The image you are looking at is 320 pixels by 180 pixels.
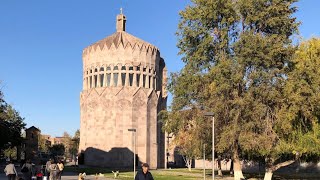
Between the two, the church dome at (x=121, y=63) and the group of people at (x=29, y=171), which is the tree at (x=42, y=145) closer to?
the church dome at (x=121, y=63)

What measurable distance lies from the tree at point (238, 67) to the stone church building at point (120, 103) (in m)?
34.2

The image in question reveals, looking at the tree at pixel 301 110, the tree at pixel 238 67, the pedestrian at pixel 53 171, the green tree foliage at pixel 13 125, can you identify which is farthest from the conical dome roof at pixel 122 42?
the pedestrian at pixel 53 171

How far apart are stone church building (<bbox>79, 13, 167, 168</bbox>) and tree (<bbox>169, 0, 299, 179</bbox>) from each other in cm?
3419

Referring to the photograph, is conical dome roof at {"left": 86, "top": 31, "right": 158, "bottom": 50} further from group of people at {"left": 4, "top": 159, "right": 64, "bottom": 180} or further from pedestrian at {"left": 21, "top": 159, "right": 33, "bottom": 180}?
pedestrian at {"left": 21, "top": 159, "right": 33, "bottom": 180}

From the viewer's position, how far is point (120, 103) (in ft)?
224

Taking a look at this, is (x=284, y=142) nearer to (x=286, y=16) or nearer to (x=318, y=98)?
(x=318, y=98)

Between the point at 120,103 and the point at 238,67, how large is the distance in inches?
1581

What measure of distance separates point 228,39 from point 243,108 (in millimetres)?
6043

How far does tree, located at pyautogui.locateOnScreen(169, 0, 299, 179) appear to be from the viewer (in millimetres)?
29516

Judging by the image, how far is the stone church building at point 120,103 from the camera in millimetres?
67375

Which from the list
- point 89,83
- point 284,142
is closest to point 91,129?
point 89,83

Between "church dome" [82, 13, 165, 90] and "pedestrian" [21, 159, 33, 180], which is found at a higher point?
"church dome" [82, 13, 165, 90]

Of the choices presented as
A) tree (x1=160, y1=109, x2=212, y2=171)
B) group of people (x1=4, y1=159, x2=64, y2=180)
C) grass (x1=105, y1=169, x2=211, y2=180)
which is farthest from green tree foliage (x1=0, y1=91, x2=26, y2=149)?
group of people (x1=4, y1=159, x2=64, y2=180)

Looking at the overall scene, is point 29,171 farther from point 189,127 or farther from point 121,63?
point 121,63
